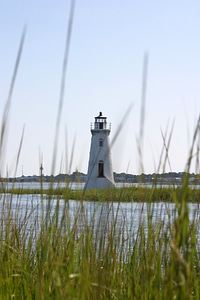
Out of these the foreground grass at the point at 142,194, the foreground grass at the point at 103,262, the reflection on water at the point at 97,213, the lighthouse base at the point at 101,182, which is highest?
the lighthouse base at the point at 101,182

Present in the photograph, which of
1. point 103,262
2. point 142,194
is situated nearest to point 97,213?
point 103,262

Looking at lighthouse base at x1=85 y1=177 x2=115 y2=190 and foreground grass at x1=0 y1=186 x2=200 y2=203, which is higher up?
lighthouse base at x1=85 y1=177 x2=115 y2=190

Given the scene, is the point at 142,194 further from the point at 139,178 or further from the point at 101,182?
the point at 101,182

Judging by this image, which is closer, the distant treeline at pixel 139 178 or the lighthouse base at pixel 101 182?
the distant treeline at pixel 139 178

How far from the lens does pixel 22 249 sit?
264 cm

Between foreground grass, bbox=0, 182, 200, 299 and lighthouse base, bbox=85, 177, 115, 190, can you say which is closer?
foreground grass, bbox=0, 182, 200, 299

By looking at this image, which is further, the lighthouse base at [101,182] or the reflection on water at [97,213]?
the lighthouse base at [101,182]

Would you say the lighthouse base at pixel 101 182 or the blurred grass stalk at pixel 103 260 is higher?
the lighthouse base at pixel 101 182

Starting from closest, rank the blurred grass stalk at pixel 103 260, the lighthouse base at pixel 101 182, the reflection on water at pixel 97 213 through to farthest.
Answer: the blurred grass stalk at pixel 103 260 → the reflection on water at pixel 97 213 → the lighthouse base at pixel 101 182

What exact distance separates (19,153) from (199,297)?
806 millimetres

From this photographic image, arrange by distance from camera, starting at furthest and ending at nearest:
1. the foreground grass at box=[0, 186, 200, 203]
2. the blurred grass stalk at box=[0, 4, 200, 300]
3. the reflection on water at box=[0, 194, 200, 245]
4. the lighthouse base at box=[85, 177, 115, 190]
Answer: the lighthouse base at box=[85, 177, 115, 190] < the reflection on water at box=[0, 194, 200, 245] < the foreground grass at box=[0, 186, 200, 203] < the blurred grass stalk at box=[0, 4, 200, 300]

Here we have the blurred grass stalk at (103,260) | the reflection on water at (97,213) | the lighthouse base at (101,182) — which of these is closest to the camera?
the blurred grass stalk at (103,260)

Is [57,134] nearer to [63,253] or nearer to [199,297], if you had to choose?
[199,297]

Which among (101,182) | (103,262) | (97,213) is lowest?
(103,262)
